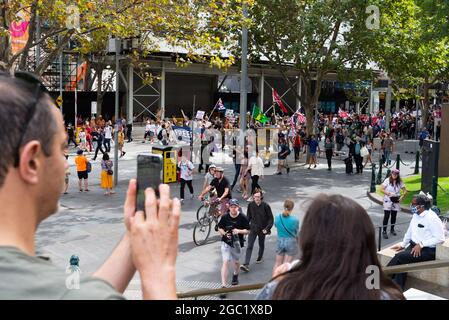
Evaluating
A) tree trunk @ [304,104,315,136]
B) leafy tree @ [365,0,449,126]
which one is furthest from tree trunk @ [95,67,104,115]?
leafy tree @ [365,0,449,126]

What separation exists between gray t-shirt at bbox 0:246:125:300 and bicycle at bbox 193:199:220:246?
35.4 ft

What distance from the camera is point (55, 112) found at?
4.77ft

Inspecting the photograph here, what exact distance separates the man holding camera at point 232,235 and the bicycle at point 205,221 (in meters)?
2.35

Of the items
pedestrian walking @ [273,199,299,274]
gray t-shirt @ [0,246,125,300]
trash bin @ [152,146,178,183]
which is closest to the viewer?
gray t-shirt @ [0,246,125,300]

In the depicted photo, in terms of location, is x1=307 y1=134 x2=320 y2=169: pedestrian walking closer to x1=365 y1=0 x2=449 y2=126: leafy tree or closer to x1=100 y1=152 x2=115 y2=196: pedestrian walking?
x1=365 y1=0 x2=449 y2=126: leafy tree

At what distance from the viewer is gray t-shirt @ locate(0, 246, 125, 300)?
118 centimetres

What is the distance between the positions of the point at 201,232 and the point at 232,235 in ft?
9.22

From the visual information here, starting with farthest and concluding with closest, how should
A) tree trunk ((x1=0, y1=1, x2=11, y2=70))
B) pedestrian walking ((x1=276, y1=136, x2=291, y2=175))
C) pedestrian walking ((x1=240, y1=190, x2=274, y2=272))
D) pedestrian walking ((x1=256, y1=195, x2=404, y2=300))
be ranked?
pedestrian walking ((x1=276, y1=136, x2=291, y2=175)) < tree trunk ((x1=0, y1=1, x2=11, y2=70)) < pedestrian walking ((x1=240, y1=190, x2=274, y2=272)) < pedestrian walking ((x1=256, y1=195, x2=404, y2=300))

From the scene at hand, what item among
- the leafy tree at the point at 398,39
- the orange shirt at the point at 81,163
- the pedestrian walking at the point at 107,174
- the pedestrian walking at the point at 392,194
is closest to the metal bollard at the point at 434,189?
the pedestrian walking at the point at 392,194

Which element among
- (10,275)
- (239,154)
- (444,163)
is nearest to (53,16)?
(239,154)

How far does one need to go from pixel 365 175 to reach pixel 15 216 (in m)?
22.1

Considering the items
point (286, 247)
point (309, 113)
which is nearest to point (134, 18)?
point (286, 247)
